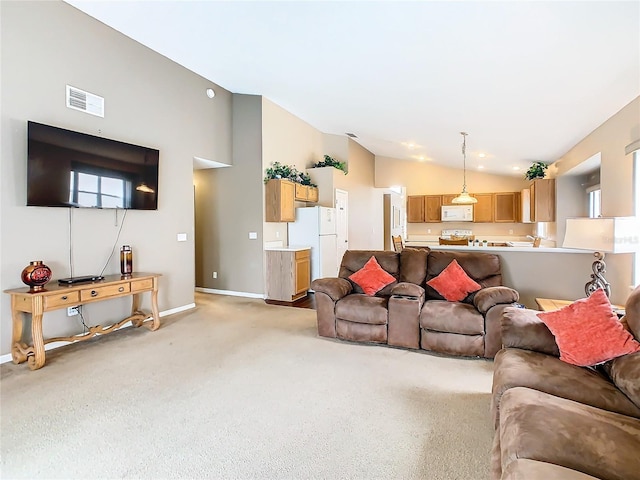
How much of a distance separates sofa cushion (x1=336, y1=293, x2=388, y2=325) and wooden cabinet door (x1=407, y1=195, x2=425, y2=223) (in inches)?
251

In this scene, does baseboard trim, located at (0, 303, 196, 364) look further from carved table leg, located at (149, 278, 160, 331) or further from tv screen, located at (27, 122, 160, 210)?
tv screen, located at (27, 122, 160, 210)

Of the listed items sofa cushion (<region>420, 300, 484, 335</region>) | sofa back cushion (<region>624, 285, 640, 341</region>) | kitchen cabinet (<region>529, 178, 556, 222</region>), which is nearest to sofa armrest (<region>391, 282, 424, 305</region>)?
sofa cushion (<region>420, 300, 484, 335</region>)

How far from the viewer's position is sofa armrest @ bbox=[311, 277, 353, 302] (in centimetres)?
379

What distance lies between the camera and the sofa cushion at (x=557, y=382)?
1631mm

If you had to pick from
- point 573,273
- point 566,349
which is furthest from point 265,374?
point 573,273

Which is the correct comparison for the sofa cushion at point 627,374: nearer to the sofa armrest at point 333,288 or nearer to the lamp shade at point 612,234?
the lamp shade at point 612,234

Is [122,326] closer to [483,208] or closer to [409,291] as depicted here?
[409,291]

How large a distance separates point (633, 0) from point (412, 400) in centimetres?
287

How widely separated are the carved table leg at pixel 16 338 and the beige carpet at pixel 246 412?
0.12m

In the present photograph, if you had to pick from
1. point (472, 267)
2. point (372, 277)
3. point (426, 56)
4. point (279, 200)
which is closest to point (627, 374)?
point (472, 267)

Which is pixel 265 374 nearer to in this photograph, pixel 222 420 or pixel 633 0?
pixel 222 420

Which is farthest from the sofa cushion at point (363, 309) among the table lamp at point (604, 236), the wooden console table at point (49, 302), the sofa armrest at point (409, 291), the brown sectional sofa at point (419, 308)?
the wooden console table at point (49, 302)

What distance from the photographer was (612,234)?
2713 millimetres

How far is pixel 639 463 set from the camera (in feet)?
3.89
